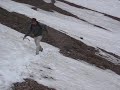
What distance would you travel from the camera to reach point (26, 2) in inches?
1642

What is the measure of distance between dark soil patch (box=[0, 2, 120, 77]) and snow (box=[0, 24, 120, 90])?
1.22m

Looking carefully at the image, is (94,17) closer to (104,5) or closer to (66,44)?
(104,5)

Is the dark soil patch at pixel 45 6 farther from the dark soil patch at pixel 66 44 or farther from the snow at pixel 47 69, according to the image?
the snow at pixel 47 69

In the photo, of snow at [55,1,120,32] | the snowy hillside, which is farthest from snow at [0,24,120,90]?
snow at [55,1,120,32]

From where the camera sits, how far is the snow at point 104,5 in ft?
177

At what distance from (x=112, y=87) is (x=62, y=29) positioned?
1340 cm

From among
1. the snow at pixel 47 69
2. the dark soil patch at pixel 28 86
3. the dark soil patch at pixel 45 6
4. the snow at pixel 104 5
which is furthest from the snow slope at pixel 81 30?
the dark soil patch at pixel 28 86

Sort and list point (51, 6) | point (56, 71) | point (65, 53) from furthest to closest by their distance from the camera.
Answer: point (51, 6) < point (65, 53) < point (56, 71)

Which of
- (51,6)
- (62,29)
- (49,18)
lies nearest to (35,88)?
(62,29)

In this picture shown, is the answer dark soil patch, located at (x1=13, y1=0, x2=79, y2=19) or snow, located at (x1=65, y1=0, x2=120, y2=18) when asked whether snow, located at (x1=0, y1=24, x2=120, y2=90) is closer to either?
dark soil patch, located at (x1=13, y1=0, x2=79, y2=19)

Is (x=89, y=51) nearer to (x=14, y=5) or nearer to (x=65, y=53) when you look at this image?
(x=65, y=53)

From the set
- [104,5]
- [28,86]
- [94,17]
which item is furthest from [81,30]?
[104,5]

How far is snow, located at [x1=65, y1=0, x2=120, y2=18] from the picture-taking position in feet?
177

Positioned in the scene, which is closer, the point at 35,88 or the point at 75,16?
the point at 35,88
